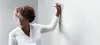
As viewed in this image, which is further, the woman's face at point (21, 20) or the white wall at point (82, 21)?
the woman's face at point (21, 20)

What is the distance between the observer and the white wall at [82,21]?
0.96m

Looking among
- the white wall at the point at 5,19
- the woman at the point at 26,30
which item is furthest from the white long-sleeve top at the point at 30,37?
the white wall at the point at 5,19

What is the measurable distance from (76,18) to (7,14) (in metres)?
1.76

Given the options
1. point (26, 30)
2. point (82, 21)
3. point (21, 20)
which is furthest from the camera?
point (26, 30)

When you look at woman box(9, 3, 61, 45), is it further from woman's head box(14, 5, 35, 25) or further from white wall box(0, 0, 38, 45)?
white wall box(0, 0, 38, 45)

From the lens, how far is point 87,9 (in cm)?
105

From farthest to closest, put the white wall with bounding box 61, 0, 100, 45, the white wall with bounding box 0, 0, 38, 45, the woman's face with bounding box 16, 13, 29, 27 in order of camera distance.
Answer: the white wall with bounding box 0, 0, 38, 45 < the woman's face with bounding box 16, 13, 29, 27 < the white wall with bounding box 61, 0, 100, 45

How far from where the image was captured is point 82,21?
113 centimetres

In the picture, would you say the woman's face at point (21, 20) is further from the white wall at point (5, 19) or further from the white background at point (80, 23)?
the white wall at point (5, 19)

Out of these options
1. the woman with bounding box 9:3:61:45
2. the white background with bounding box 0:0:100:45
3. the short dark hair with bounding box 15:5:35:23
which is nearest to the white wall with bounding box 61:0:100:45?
the white background with bounding box 0:0:100:45

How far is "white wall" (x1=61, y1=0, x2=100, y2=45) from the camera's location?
96 centimetres

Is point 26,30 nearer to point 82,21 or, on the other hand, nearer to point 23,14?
point 23,14

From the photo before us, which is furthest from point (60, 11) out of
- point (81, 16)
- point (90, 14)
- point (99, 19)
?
point (99, 19)

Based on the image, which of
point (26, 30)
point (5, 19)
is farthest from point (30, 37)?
point (5, 19)
